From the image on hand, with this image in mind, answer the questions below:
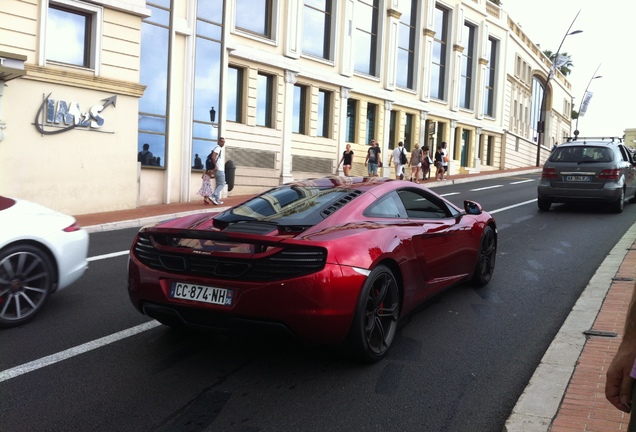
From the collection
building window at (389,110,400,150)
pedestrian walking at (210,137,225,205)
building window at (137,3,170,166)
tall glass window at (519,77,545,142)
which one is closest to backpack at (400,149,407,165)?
building window at (389,110,400,150)

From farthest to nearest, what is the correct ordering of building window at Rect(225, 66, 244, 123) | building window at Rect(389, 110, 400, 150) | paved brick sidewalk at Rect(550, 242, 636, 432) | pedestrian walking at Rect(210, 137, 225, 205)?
1. building window at Rect(389, 110, 400, 150)
2. building window at Rect(225, 66, 244, 123)
3. pedestrian walking at Rect(210, 137, 225, 205)
4. paved brick sidewalk at Rect(550, 242, 636, 432)

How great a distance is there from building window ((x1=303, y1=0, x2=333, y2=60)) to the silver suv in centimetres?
1341

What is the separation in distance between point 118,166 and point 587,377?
550 inches

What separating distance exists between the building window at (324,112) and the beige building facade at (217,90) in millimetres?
84

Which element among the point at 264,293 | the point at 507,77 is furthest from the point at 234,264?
the point at 507,77

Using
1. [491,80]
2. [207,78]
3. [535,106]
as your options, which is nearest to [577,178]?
[207,78]

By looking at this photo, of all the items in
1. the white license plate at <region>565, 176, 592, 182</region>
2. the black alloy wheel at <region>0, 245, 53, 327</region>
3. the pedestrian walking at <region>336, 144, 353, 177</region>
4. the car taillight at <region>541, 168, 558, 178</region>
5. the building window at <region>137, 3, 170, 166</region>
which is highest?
the building window at <region>137, 3, 170, 166</region>

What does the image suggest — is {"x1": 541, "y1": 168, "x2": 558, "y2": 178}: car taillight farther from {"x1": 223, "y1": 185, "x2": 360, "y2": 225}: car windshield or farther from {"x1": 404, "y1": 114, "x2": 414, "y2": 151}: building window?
{"x1": 404, "y1": 114, "x2": 414, "y2": 151}: building window

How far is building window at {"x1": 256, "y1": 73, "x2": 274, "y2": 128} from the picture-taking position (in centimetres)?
2242

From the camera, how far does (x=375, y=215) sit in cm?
493

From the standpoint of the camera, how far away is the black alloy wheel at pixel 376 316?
4176 mm

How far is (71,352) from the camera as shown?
4.69 metres

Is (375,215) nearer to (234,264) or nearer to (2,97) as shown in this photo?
(234,264)

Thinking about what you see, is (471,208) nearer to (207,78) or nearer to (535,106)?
(207,78)
